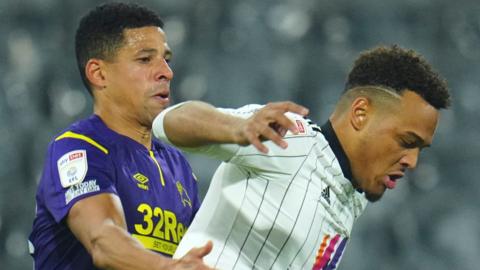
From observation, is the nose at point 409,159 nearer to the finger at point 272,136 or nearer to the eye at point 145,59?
the finger at point 272,136

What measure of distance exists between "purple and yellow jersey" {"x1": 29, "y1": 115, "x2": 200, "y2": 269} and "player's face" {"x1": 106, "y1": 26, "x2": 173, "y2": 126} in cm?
11

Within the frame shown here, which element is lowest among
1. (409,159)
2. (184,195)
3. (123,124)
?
(184,195)

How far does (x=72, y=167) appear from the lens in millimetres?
2961

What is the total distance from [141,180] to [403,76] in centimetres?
91

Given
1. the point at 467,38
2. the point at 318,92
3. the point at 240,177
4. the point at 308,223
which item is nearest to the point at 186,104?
the point at 240,177

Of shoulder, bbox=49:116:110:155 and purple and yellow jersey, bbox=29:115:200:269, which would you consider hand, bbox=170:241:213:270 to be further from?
shoulder, bbox=49:116:110:155

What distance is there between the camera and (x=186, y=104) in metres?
2.36

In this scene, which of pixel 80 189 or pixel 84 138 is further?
pixel 84 138

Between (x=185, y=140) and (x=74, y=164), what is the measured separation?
74cm

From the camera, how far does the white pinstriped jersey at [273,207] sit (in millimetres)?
2602

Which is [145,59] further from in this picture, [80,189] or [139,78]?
[80,189]

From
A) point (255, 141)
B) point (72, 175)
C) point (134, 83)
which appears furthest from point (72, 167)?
point (255, 141)

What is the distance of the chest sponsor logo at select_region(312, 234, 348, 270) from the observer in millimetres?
2836

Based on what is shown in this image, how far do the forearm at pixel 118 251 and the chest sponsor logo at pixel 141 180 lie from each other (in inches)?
16.6
